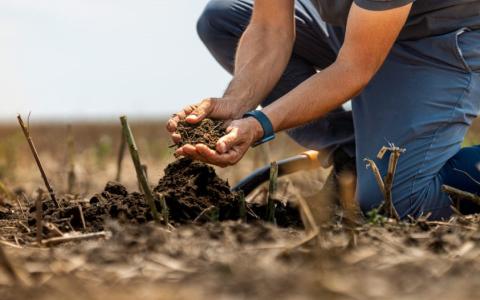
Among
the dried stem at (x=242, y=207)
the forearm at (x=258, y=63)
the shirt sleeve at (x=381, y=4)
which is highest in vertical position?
the shirt sleeve at (x=381, y=4)

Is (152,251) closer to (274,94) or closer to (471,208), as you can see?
(471,208)

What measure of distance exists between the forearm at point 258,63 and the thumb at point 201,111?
238mm

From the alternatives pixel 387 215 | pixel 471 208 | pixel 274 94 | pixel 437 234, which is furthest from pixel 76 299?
pixel 274 94

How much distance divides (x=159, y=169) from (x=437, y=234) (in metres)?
4.15

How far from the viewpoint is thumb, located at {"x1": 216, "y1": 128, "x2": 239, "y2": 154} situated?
2.76 metres

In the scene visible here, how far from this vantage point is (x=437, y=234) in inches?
94.6

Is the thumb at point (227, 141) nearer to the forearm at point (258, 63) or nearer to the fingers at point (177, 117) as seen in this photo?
the fingers at point (177, 117)

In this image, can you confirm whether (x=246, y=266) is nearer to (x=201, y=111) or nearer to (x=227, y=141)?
(x=227, y=141)

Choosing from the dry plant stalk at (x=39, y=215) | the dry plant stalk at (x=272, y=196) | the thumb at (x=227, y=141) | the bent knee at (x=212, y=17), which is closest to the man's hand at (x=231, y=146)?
the thumb at (x=227, y=141)

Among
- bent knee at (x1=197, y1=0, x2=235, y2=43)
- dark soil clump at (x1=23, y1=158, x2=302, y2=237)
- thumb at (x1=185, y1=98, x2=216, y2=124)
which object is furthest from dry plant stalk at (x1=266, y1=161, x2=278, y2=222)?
bent knee at (x1=197, y1=0, x2=235, y2=43)

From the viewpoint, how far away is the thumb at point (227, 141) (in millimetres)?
2758

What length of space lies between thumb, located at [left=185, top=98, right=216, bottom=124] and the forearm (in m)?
0.24

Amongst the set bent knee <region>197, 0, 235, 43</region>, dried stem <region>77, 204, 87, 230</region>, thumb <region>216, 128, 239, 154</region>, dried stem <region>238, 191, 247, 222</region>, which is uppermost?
bent knee <region>197, 0, 235, 43</region>

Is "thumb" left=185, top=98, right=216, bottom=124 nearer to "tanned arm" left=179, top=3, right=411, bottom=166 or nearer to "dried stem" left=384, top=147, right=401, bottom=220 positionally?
"tanned arm" left=179, top=3, right=411, bottom=166
